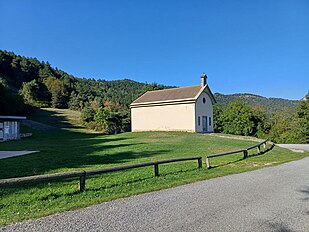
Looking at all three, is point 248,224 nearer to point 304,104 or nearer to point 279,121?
point 304,104

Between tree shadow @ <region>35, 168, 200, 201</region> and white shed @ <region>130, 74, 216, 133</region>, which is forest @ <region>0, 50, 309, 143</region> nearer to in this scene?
white shed @ <region>130, 74, 216, 133</region>

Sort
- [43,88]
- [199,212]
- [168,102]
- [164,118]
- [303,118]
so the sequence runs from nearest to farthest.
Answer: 1. [199,212]
2. [168,102]
3. [164,118]
4. [303,118]
5. [43,88]

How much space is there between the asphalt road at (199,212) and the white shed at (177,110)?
A: 2325cm

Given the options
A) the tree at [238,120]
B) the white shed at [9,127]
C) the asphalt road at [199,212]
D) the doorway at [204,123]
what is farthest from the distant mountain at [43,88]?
the asphalt road at [199,212]

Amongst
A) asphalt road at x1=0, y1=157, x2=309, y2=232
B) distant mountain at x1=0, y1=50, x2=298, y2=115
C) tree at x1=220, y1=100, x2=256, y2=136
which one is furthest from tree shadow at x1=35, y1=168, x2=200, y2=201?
distant mountain at x1=0, y1=50, x2=298, y2=115

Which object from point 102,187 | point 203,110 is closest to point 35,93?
point 203,110

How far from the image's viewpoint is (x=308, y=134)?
43594 mm

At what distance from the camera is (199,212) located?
477cm

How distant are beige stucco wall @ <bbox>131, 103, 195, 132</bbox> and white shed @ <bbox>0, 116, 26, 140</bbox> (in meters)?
15.6

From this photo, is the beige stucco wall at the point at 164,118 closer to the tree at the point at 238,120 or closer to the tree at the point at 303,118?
the tree at the point at 303,118

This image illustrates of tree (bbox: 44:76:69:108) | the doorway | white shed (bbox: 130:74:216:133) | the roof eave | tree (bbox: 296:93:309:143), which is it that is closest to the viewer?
the roof eave

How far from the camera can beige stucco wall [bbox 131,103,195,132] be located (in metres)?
30.2

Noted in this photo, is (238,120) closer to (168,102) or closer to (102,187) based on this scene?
(168,102)

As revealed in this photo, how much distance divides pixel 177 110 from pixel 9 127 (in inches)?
780
